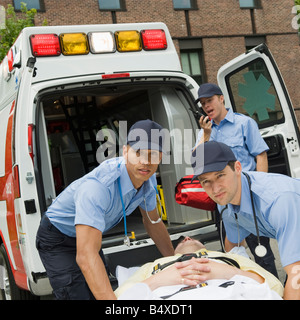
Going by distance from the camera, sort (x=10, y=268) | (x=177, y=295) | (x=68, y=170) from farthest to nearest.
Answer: (x=68, y=170)
(x=10, y=268)
(x=177, y=295)

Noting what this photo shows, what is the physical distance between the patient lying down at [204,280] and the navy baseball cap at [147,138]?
701mm

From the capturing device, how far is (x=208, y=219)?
15.2 ft

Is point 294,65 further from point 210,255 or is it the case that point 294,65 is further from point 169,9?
point 210,255

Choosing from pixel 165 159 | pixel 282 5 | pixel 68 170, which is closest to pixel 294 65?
pixel 282 5

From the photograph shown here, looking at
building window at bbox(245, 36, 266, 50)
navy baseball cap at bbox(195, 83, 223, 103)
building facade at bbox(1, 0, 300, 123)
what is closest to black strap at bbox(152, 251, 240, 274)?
navy baseball cap at bbox(195, 83, 223, 103)

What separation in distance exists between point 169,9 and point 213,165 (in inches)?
654

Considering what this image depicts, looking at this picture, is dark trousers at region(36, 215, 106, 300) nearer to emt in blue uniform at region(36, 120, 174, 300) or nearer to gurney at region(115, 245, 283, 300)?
emt in blue uniform at region(36, 120, 174, 300)

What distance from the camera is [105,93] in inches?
208

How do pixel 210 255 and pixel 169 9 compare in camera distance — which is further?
pixel 169 9

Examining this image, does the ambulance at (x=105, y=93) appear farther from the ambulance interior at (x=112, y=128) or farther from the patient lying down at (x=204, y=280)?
the patient lying down at (x=204, y=280)

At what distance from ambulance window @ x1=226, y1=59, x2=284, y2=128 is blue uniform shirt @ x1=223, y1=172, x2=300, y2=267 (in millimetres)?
1903

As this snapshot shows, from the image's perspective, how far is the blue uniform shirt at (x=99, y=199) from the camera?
2.58 metres

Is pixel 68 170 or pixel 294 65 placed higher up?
pixel 294 65

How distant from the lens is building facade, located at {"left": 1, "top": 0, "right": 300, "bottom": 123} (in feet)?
55.5
